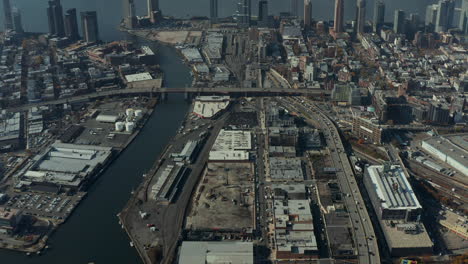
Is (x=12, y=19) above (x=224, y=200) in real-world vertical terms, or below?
above

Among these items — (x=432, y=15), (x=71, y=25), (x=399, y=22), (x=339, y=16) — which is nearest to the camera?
(x=71, y=25)

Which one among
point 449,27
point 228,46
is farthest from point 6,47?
point 449,27

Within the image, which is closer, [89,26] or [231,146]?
[231,146]

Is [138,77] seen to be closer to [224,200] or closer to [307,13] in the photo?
[224,200]

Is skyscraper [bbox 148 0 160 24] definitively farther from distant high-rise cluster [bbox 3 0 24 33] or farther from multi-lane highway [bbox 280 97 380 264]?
multi-lane highway [bbox 280 97 380 264]

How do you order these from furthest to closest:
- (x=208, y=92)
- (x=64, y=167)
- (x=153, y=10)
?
1. (x=153, y=10)
2. (x=208, y=92)
3. (x=64, y=167)

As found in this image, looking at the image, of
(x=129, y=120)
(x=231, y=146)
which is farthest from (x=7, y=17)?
(x=231, y=146)
